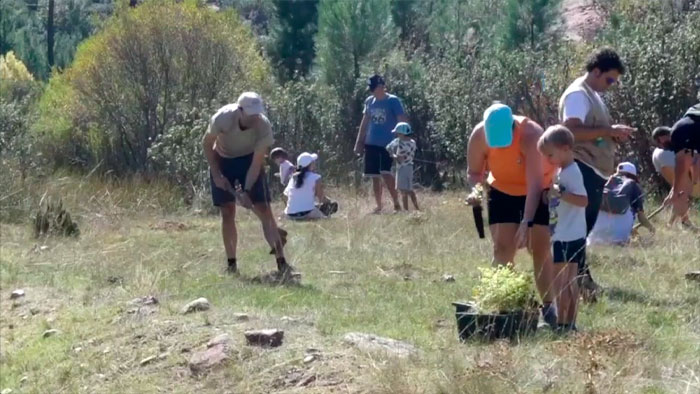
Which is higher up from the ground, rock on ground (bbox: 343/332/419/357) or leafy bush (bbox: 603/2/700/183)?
leafy bush (bbox: 603/2/700/183)

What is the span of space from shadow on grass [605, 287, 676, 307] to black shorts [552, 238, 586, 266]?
90 centimetres

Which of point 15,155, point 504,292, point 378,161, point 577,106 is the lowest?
point 15,155

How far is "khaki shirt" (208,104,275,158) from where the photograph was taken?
374 inches

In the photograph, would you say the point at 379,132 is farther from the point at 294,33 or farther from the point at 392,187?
the point at 294,33

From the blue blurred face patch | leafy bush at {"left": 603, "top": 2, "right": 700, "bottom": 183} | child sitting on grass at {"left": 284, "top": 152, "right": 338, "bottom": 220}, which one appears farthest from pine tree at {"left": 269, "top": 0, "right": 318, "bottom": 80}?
the blue blurred face patch

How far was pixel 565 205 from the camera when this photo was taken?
7.04m

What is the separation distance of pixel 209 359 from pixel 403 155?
8380mm

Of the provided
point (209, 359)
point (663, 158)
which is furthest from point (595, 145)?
point (663, 158)

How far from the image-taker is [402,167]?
14953 mm

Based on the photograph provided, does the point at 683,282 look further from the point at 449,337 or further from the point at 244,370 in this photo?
the point at 244,370

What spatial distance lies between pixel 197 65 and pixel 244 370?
16994 millimetres

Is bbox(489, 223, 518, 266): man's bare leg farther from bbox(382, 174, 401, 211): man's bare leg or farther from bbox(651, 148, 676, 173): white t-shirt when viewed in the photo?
bbox(382, 174, 401, 211): man's bare leg

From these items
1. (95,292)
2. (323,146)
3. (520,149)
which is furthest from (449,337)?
(323,146)

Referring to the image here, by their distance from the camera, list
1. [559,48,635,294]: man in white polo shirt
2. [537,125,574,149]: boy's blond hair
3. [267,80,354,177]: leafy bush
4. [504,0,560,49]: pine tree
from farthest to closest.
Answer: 1. [504,0,560,49]: pine tree
2. [267,80,354,177]: leafy bush
3. [559,48,635,294]: man in white polo shirt
4. [537,125,574,149]: boy's blond hair
